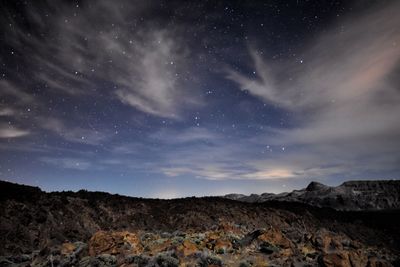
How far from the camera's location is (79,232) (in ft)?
78.0

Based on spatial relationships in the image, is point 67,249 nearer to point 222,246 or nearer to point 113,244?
point 113,244

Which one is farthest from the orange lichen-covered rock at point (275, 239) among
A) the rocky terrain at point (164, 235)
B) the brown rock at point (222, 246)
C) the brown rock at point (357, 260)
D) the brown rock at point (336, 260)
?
the brown rock at point (357, 260)

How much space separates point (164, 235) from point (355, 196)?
123 meters

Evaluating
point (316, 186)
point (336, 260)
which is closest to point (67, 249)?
point (336, 260)

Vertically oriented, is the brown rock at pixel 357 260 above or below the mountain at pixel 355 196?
below

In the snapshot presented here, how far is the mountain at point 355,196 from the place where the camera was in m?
118

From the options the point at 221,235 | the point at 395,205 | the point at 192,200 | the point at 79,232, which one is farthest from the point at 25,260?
the point at 395,205

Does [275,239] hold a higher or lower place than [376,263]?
higher

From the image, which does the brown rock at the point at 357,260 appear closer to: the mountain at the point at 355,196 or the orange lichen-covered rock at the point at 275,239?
the orange lichen-covered rock at the point at 275,239

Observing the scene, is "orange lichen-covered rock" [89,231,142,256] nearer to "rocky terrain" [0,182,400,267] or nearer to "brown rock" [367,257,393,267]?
"rocky terrain" [0,182,400,267]

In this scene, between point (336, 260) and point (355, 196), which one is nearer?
point (336, 260)

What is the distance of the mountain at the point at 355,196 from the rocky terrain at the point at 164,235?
82.8m

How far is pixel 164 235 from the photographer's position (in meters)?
21.8

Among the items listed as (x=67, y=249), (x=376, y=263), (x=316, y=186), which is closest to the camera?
(x=376, y=263)
